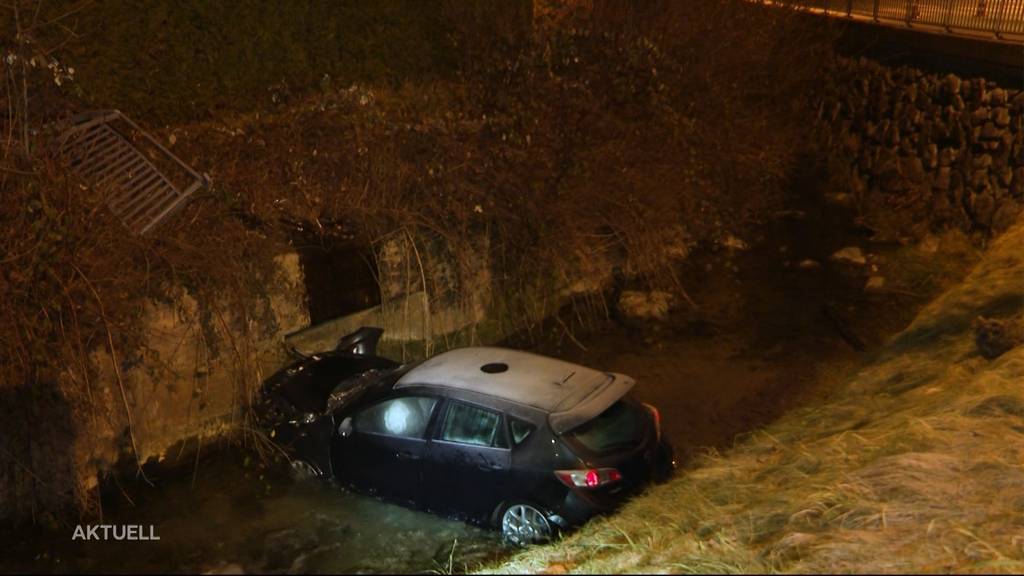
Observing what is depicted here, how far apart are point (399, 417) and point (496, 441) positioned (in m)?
1.04

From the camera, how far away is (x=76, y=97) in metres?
10.7

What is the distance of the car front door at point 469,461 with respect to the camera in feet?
24.3

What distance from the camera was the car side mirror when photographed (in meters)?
8.28

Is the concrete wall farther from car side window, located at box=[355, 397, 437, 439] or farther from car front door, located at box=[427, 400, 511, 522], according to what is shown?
car front door, located at box=[427, 400, 511, 522]

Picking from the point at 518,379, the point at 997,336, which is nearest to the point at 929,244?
the point at 997,336

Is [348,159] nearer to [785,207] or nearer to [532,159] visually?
[532,159]

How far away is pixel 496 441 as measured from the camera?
7.39 m

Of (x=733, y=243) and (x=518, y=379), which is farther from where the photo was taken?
(x=733, y=243)

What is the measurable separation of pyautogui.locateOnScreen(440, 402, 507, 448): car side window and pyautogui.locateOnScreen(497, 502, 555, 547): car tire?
0.54 m

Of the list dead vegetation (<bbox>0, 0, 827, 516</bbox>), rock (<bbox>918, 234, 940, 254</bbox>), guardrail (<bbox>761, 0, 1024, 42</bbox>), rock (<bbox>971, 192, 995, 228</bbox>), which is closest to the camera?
dead vegetation (<bbox>0, 0, 827, 516</bbox>)

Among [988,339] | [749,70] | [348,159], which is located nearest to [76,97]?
[348,159]

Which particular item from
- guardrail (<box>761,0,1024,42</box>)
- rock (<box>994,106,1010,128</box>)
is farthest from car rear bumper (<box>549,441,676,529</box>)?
guardrail (<box>761,0,1024,42</box>)

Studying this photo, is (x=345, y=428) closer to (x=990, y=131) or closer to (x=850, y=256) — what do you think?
(x=850, y=256)

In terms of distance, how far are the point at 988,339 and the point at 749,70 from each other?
9788mm
